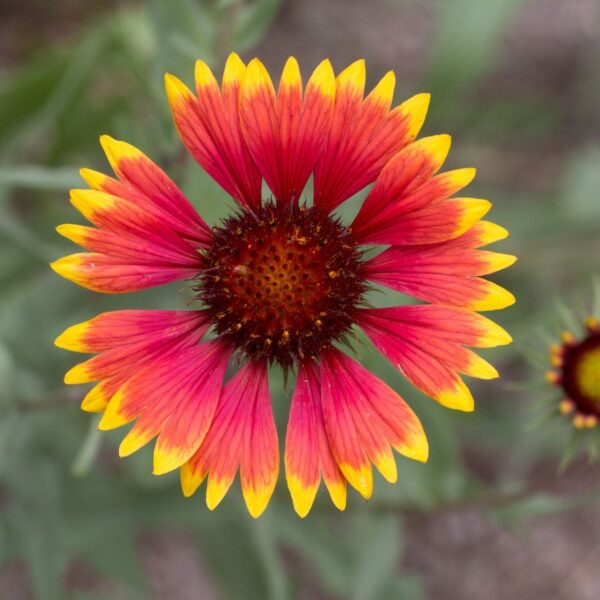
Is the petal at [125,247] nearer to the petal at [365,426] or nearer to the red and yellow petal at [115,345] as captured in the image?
the red and yellow petal at [115,345]

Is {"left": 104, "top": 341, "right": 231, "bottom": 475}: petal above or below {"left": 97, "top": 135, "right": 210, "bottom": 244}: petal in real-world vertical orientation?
below

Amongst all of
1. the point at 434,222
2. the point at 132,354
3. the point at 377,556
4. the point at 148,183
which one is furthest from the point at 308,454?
the point at 377,556

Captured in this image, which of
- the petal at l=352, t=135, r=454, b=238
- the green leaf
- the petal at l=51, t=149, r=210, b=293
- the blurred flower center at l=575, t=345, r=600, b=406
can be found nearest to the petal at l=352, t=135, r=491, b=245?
the petal at l=352, t=135, r=454, b=238

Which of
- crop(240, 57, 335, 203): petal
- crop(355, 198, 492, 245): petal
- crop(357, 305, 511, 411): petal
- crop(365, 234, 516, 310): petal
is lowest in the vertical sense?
crop(357, 305, 511, 411): petal

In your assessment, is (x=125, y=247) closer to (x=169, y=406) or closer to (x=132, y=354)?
(x=132, y=354)

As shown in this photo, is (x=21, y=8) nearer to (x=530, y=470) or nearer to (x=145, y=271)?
(x=145, y=271)

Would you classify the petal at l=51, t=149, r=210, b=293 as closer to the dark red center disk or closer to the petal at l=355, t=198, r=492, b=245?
the dark red center disk

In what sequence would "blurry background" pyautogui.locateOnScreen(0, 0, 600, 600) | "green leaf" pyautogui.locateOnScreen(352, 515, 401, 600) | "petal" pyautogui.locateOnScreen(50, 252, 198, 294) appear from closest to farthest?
1. "petal" pyautogui.locateOnScreen(50, 252, 198, 294)
2. "blurry background" pyautogui.locateOnScreen(0, 0, 600, 600)
3. "green leaf" pyautogui.locateOnScreen(352, 515, 401, 600)
